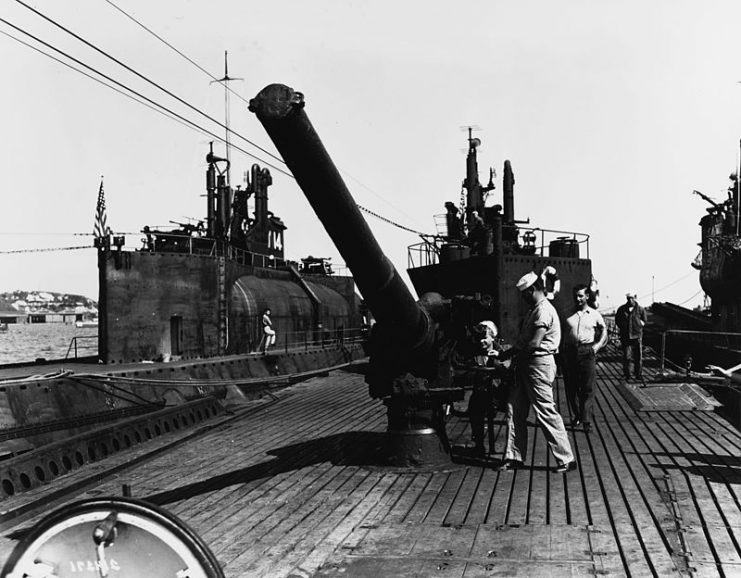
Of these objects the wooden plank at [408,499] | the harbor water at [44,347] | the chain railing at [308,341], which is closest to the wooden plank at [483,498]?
the wooden plank at [408,499]

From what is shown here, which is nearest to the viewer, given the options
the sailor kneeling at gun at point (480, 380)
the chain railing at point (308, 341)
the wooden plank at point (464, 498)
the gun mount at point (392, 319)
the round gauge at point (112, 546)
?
the round gauge at point (112, 546)

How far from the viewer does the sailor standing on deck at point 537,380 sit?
23.4ft

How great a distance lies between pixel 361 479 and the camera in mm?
7156

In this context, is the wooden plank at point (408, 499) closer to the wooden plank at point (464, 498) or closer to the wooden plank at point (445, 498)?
the wooden plank at point (445, 498)

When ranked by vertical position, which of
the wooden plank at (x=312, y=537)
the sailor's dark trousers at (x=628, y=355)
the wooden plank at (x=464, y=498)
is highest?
the sailor's dark trousers at (x=628, y=355)

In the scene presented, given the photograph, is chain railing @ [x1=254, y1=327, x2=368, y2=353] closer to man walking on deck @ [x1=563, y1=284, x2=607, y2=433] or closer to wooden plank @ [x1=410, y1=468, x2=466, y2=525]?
man walking on deck @ [x1=563, y1=284, x2=607, y2=433]

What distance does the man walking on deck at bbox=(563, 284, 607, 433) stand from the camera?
9.70 meters

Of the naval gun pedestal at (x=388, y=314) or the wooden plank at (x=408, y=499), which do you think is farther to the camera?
the wooden plank at (x=408, y=499)

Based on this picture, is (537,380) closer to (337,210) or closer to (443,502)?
(443,502)

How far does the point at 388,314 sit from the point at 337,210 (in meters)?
1.70

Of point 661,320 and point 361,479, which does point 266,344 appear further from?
point 661,320

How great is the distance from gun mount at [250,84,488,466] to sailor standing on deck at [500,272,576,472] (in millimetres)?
648

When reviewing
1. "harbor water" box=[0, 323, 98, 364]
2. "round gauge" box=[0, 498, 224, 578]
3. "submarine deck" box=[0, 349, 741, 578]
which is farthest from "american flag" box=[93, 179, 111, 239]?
"round gauge" box=[0, 498, 224, 578]

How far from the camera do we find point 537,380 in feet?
23.5
